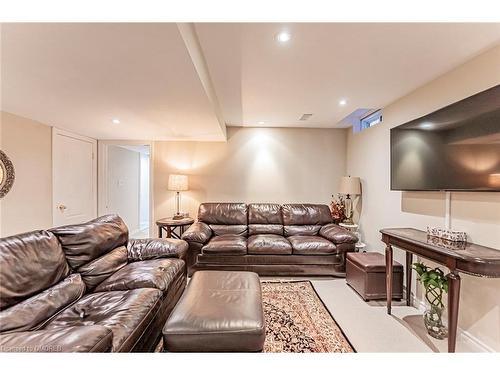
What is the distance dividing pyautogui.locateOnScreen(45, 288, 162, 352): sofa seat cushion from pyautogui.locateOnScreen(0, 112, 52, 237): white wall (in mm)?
1969

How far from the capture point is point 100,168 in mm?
4434

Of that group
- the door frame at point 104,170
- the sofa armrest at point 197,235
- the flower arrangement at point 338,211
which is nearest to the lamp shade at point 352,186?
the flower arrangement at point 338,211

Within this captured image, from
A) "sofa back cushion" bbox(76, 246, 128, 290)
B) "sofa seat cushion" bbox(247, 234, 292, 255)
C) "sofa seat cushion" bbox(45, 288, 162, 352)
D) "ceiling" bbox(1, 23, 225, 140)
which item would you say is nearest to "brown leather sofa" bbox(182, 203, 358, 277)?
"sofa seat cushion" bbox(247, 234, 292, 255)

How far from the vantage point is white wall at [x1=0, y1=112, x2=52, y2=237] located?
2664mm

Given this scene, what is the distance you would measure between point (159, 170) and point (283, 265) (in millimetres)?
3037

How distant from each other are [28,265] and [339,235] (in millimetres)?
3239

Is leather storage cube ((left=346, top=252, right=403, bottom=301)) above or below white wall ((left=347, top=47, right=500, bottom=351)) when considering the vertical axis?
below

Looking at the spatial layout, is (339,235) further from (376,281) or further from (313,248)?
(376,281)

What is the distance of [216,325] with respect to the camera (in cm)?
133

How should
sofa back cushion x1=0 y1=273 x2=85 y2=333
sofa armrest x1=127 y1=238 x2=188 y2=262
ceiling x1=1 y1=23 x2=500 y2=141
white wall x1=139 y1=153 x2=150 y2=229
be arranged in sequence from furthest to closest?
white wall x1=139 y1=153 x2=150 y2=229
sofa armrest x1=127 y1=238 x2=188 y2=262
ceiling x1=1 y1=23 x2=500 y2=141
sofa back cushion x1=0 y1=273 x2=85 y2=333

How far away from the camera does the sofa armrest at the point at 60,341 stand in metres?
0.85

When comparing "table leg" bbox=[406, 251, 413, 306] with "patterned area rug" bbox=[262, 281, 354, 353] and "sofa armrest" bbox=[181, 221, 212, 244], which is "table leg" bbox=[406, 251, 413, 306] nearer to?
"patterned area rug" bbox=[262, 281, 354, 353]
